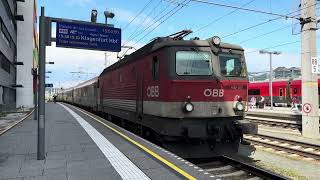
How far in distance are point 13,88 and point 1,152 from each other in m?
35.2

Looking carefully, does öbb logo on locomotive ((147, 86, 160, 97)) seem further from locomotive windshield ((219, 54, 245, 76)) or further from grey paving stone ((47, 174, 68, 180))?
grey paving stone ((47, 174, 68, 180))

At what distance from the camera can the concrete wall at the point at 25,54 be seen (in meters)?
44.1

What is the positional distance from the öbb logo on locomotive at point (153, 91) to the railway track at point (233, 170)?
220 cm

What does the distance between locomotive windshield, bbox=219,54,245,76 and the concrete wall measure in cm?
3729

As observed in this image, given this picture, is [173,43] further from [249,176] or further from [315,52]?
[315,52]

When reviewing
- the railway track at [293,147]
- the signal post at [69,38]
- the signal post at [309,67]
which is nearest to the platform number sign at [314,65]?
the signal post at [309,67]

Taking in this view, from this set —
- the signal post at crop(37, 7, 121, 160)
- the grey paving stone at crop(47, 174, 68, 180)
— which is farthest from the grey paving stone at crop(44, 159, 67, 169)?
the grey paving stone at crop(47, 174, 68, 180)

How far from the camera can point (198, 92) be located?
10008 millimetres

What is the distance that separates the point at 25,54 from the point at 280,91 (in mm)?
29072

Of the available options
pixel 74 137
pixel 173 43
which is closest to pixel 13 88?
pixel 74 137

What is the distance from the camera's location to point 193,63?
10188 millimetres

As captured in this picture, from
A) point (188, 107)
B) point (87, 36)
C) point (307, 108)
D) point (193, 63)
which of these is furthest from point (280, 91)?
point (188, 107)

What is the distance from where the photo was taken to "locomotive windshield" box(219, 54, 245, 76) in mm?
10523

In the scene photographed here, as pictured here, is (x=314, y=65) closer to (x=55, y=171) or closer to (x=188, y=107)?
(x=188, y=107)
